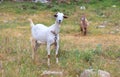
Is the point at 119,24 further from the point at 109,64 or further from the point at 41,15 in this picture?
the point at 109,64

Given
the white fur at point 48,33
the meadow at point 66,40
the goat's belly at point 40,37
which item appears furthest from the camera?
the goat's belly at point 40,37

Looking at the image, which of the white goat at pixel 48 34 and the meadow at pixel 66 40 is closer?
the meadow at pixel 66 40

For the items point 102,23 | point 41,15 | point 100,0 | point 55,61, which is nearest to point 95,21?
point 102,23

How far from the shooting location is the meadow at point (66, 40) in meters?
9.20

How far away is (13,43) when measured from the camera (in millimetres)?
12289

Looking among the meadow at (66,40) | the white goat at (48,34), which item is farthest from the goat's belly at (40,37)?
the meadow at (66,40)

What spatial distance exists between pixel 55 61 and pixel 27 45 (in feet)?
7.95

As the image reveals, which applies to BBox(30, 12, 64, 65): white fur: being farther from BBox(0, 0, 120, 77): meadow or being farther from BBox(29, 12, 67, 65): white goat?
BBox(0, 0, 120, 77): meadow

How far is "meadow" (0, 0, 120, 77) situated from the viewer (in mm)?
9195

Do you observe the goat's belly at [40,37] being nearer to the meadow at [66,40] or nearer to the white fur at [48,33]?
the white fur at [48,33]

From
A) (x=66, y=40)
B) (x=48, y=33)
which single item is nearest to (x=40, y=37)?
(x=48, y=33)

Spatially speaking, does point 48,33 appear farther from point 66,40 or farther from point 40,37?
point 66,40

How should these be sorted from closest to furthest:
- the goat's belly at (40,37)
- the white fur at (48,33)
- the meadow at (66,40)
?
the meadow at (66,40) < the white fur at (48,33) < the goat's belly at (40,37)

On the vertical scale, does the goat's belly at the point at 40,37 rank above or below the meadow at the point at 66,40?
above
